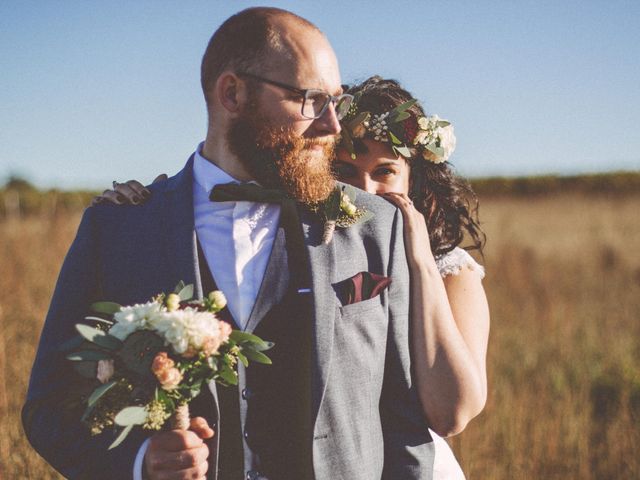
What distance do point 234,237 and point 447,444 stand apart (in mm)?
1375

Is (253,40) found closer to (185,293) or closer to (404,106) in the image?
(404,106)

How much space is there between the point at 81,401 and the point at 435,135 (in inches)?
78.1

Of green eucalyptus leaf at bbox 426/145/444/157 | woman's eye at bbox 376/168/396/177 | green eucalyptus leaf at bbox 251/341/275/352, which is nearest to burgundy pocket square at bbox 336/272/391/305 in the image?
green eucalyptus leaf at bbox 251/341/275/352

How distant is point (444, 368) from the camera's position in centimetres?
A: 221

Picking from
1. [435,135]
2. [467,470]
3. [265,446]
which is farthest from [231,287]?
[467,470]

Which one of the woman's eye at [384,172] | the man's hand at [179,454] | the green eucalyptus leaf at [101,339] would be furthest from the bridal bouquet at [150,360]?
the woman's eye at [384,172]

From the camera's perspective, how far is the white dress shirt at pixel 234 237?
6.96ft

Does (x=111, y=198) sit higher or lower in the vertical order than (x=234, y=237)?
higher

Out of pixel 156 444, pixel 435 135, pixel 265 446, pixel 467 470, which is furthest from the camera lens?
pixel 467 470

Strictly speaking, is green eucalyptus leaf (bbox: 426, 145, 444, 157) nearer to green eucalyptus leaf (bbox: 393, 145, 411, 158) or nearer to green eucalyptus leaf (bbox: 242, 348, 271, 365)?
green eucalyptus leaf (bbox: 393, 145, 411, 158)

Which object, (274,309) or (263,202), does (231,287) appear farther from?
(263,202)

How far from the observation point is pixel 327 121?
2.31 m

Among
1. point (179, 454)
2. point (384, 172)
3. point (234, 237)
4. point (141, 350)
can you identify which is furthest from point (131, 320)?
point (384, 172)

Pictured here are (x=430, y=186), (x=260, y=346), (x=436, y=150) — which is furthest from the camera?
(x=430, y=186)
